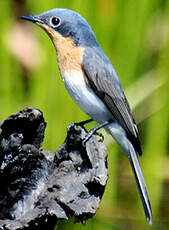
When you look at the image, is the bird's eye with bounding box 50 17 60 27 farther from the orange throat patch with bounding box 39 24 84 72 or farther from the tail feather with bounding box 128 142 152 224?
the tail feather with bounding box 128 142 152 224

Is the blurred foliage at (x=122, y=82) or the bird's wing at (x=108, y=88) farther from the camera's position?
the blurred foliage at (x=122, y=82)

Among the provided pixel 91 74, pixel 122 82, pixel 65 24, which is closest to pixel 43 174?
pixel 91 74

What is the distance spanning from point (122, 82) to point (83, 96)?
1306 mm

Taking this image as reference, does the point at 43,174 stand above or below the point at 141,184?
above

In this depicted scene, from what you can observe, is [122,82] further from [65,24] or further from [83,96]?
[83,96]

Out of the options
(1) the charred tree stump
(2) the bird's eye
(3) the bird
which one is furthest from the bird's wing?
(1) the charred tree stump

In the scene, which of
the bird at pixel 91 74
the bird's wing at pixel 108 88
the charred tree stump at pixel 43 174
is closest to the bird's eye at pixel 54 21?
the bird at pixel 91 74

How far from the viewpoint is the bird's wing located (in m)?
3.52

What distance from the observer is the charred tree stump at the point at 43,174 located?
2.35 m

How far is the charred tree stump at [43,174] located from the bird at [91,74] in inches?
37.1

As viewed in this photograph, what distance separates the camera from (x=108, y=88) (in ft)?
11.8

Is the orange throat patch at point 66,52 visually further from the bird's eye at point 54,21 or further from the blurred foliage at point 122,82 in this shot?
the blurred foliage at point 122,82

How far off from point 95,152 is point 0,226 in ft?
1.74

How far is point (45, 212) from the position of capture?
2.29m
